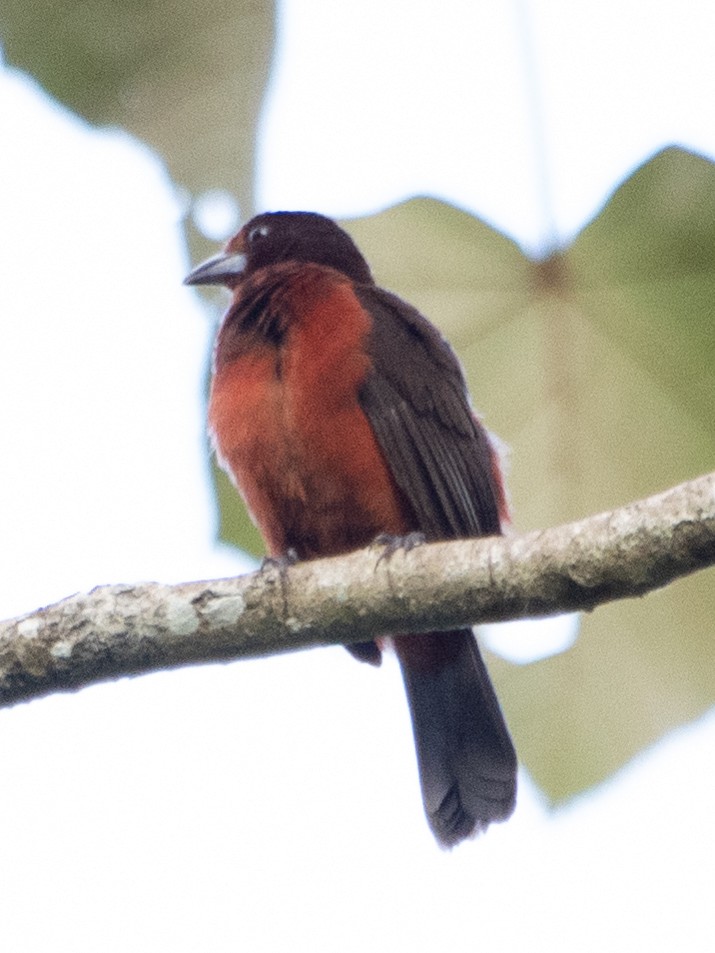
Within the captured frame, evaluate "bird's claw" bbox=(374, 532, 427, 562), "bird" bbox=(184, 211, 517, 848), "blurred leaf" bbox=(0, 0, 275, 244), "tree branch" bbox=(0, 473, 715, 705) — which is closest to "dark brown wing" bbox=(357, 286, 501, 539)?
"bird" bbox=(184, 211, 517, 848)

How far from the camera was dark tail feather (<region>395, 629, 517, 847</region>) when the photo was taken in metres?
3.82

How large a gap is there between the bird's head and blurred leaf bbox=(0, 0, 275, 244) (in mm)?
1872

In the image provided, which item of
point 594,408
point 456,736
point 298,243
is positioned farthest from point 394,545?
point 298,243

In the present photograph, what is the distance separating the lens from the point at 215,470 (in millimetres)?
3539

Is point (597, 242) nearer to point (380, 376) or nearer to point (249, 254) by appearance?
point (380, 376)

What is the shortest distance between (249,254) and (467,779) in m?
1.86

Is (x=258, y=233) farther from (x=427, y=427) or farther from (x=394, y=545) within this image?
(x=394, y=545)

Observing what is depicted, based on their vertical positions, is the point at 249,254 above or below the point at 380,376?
above

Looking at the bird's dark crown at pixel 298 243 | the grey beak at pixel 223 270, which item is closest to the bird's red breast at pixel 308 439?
the grey beak at pixel 223 270

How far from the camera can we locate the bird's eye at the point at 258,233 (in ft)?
15.3

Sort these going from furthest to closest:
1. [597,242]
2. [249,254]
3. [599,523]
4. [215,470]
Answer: [249,254] < [215,470] < [597,242] < [599,523]

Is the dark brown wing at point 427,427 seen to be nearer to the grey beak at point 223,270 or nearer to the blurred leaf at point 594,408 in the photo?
the grey beak at point 223,270

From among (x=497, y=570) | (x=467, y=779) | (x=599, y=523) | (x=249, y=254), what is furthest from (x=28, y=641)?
(x=249, y=254)

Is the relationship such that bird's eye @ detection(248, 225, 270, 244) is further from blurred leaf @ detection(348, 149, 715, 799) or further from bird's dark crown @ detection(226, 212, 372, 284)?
blurred leaf @ detection(348, 149, 715, 799)
